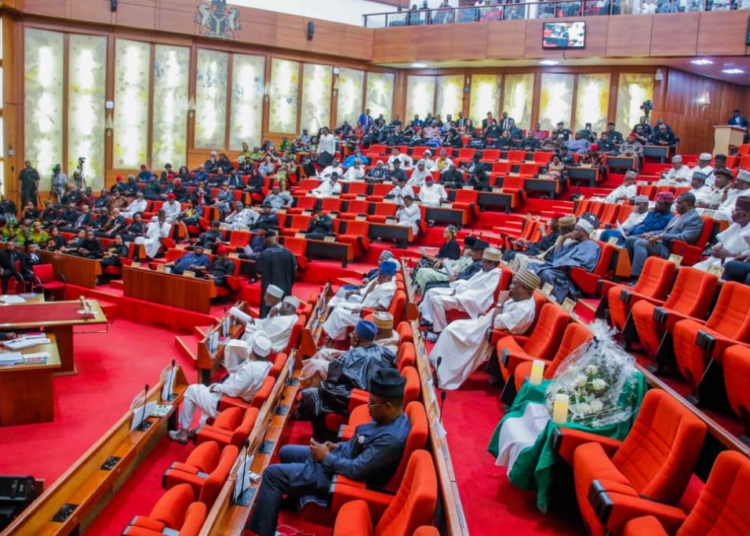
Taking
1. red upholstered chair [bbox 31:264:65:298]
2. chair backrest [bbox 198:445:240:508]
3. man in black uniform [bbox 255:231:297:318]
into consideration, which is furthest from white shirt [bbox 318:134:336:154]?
chair backrest [bbox 198:445:240:508]

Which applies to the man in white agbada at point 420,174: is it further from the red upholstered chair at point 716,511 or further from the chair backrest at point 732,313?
the red upholstered chair at point 716,511

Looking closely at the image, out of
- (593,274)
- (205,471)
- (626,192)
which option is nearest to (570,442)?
(205,471)

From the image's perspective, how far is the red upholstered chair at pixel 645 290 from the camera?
4.84 meters

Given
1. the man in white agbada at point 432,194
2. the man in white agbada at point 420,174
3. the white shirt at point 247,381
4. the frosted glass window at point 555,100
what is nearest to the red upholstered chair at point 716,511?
the white shirt at point 247,381

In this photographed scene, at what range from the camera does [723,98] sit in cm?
1667

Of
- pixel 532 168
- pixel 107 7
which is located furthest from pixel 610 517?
pixel 107 7

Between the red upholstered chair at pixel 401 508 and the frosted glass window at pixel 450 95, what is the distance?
16.3 meters

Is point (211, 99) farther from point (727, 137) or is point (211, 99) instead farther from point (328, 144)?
point (727, 137)

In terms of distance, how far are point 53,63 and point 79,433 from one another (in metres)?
13.1

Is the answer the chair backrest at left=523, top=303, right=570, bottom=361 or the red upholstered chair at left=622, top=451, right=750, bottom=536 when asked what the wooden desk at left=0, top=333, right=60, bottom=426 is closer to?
the chair backrest at left=523, top=303, right=570, bottom=361

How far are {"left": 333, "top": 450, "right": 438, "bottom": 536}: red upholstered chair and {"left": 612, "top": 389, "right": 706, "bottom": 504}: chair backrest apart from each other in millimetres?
865

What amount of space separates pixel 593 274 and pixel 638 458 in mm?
3534

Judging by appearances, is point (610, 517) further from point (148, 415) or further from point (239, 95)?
point (239, 95)

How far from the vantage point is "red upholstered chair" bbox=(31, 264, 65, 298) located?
9.97 meters
